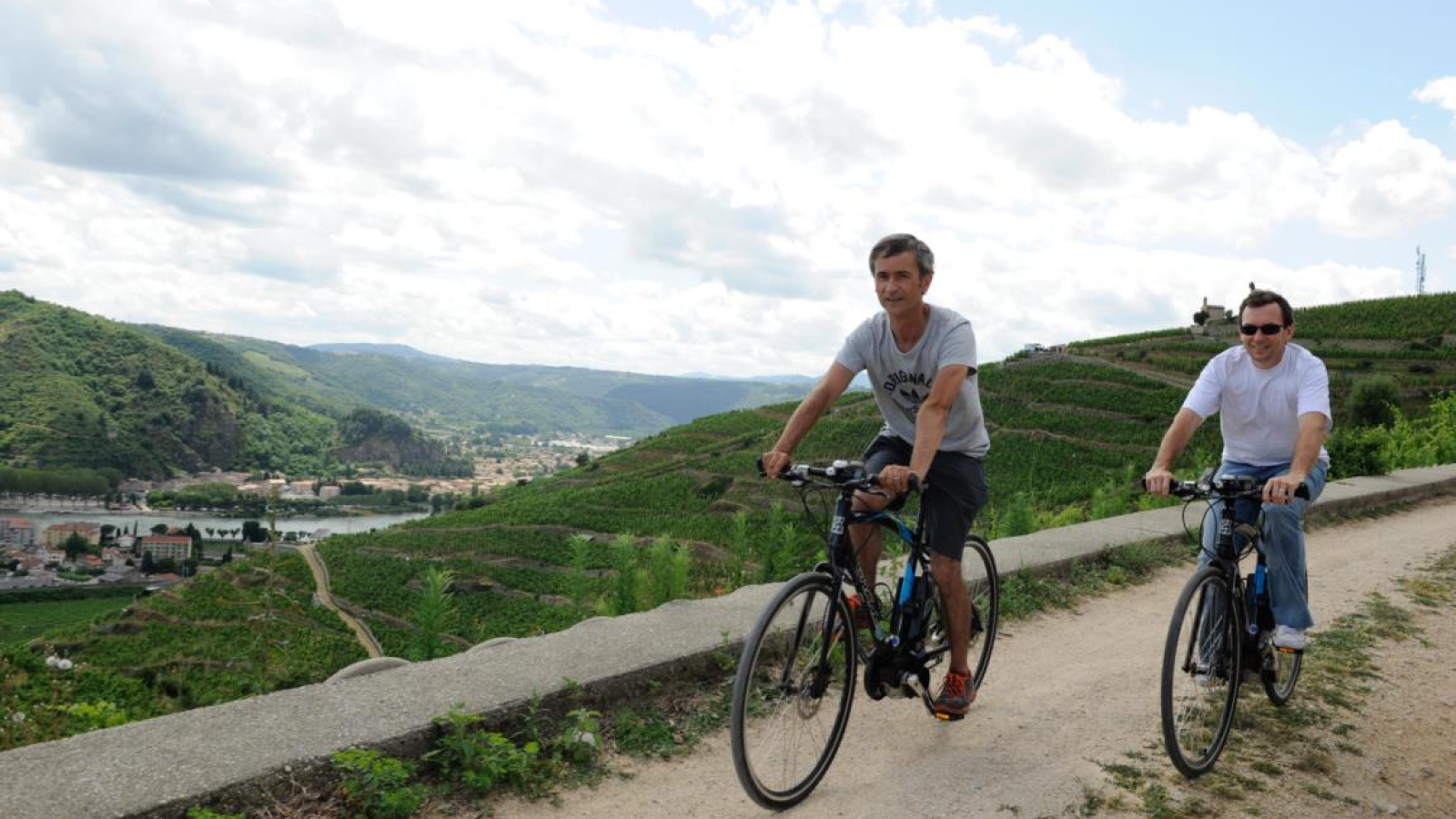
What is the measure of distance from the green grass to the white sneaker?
37137 mm

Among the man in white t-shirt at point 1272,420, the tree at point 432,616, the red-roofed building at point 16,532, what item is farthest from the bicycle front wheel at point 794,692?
the red-roofed building at point 16,532

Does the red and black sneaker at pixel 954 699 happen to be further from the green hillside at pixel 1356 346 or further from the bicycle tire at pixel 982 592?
the green hillside at pixel 1356 346

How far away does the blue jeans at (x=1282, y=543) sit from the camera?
13.1ft

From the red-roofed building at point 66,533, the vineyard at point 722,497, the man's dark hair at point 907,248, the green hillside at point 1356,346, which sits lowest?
the red-roofed building at point 66,533

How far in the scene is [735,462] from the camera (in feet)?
194

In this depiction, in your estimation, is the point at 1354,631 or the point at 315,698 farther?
the point at 1354,631

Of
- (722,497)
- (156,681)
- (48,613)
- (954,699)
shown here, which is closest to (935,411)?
(954,699)

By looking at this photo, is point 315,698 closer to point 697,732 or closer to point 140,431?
point 697,732

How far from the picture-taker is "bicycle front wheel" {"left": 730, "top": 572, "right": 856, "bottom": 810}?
2.91 meters

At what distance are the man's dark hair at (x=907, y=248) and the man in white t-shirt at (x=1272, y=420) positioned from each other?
1.37 metres

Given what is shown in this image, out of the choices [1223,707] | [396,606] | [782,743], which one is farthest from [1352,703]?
[396,606]

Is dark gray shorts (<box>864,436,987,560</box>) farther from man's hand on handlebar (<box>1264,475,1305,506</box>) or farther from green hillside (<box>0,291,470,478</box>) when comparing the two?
green hillside (<box>0,291,470,478</box>)

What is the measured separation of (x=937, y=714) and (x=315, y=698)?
255 centimetres

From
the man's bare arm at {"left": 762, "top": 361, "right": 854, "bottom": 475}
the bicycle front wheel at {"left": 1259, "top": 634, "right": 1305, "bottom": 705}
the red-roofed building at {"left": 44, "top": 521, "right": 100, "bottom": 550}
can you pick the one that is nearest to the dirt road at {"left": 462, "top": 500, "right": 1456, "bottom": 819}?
the bicycle front wheel at {"left": 1259, "top": 634, "right": 1305, "bottom": 705}
